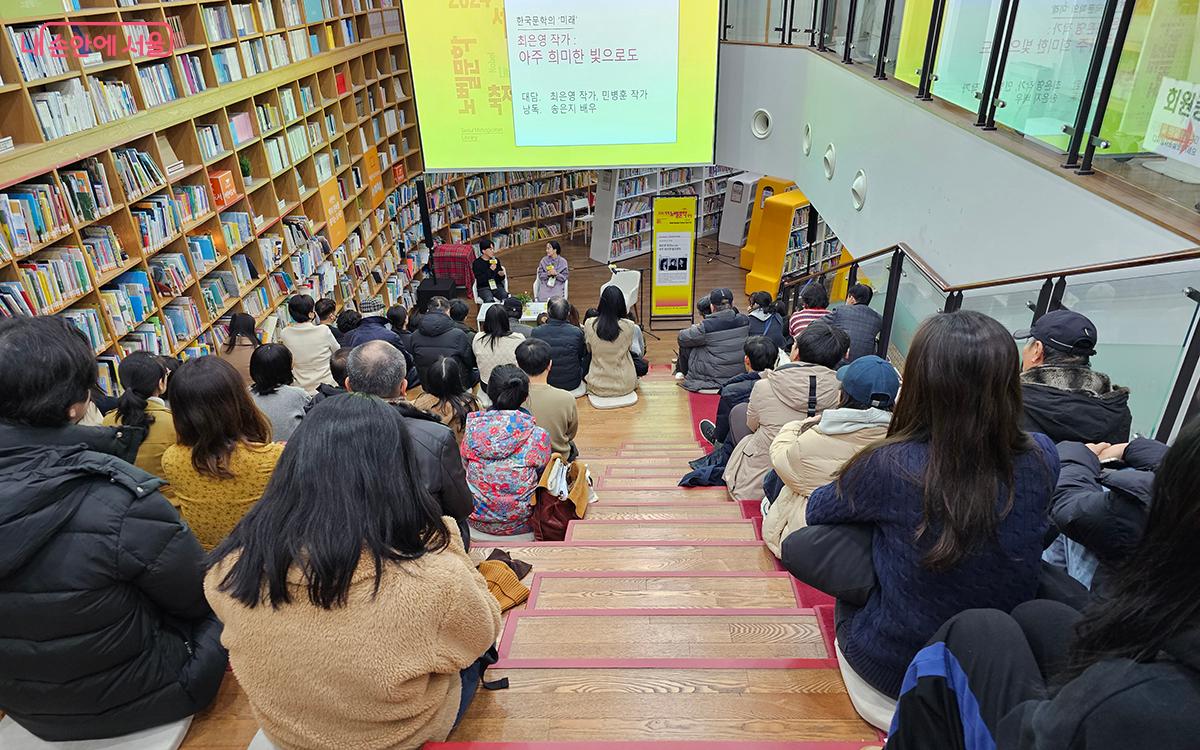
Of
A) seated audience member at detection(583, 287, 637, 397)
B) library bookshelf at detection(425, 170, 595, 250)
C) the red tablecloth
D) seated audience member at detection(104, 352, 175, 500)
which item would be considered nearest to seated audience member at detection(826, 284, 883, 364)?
seated audience member at detection(583, 287, 637, 397)

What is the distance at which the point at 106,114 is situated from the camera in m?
4.07

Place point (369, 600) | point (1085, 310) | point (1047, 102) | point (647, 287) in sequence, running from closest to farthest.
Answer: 1. point (369, 600)
2. point (1085, 310)
3. point (1047, 102)
4. point (647, 287)

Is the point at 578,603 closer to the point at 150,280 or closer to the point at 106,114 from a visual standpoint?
the point at 150,280

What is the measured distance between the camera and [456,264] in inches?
389

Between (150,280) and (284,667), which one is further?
(150,280)

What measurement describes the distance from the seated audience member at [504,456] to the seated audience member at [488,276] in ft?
19.3

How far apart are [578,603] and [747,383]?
2146 mm

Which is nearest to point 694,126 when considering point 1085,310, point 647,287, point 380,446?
point 647,287

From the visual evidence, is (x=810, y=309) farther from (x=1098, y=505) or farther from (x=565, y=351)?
(x=1098, y=505)

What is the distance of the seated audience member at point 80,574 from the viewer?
4.62ft

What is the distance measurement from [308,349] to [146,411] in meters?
2.60

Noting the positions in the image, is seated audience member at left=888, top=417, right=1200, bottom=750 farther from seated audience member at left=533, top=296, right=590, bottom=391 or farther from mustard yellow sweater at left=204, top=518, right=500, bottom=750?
seated audience member at left=533, top=296, right=590, bottom=391

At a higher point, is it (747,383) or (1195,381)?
(1195,381)

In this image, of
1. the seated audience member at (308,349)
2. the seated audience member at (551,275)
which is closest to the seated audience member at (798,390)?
the seated audience member at (308,349)
